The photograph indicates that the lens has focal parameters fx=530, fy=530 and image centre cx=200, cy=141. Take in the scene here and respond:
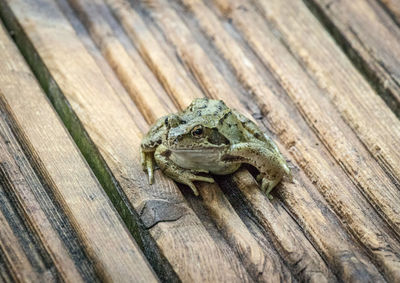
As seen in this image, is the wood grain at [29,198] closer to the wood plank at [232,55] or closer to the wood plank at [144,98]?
the wood plank at [144,98]

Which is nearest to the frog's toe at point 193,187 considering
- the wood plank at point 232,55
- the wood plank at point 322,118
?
the wood plank at point 232,55

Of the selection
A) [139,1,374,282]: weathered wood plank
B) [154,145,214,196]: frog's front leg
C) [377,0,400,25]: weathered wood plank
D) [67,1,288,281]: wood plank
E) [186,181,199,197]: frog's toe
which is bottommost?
[67,1,288,281]: wood plank

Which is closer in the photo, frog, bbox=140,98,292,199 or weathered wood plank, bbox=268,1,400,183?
frog, bbox=140,98,292,199

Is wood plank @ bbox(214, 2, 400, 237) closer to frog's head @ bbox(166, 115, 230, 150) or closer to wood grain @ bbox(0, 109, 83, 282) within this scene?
frog's head @ bbox(166, 115, 230, 150)

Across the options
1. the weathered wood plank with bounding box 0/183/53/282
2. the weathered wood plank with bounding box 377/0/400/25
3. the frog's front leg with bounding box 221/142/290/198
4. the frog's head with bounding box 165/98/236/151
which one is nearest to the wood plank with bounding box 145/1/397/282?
the frog's front leg with bounding box 221/142/290/198

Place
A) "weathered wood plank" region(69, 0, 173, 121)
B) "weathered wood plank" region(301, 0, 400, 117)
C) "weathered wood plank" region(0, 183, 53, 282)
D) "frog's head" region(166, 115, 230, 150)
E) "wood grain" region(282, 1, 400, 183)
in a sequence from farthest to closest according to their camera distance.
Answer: "weathered wood plank" region(301, 0, 400, 117) → "weathered wood plank" region(69, 0, 173, 121) → "wood grain" region(282, 1, 400, 183) → "frog's head" region(166, 115, 230, 150) → "weathered wood plank" region(0, 183, 53, 282)

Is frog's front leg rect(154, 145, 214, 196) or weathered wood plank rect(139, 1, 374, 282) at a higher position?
weathered wood plank rect(139, 1, 374, 282)
